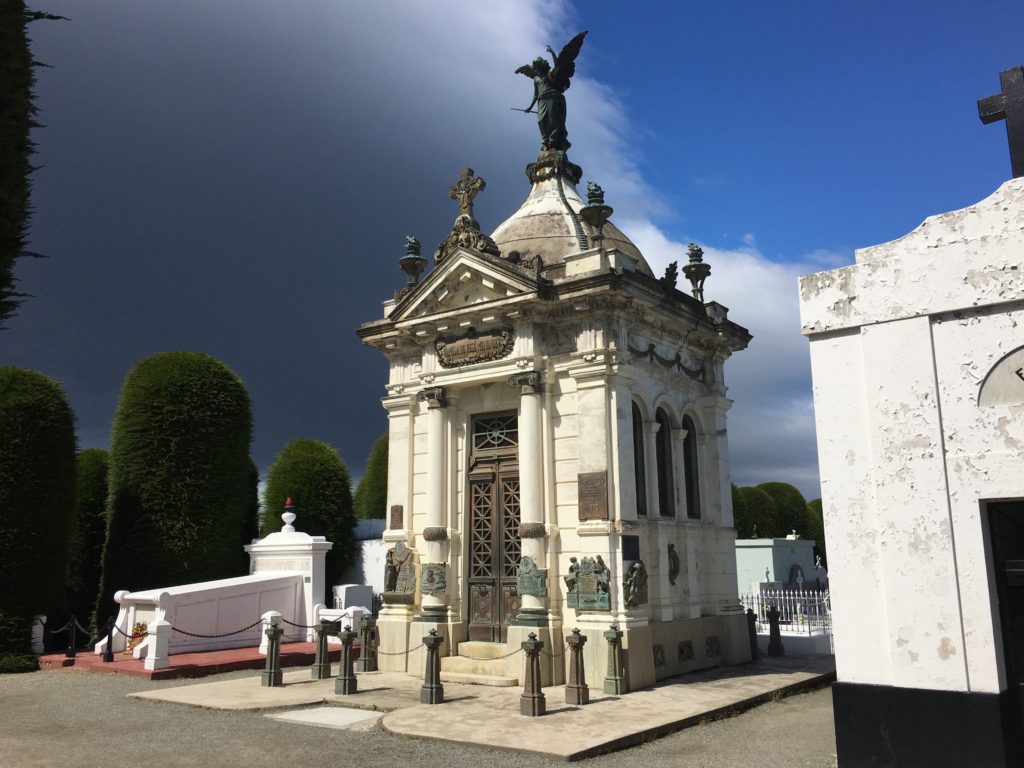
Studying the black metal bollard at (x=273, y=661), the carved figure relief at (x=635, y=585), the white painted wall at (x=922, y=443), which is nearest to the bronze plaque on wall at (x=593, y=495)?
the carved figure relief at (x=635, y=585)

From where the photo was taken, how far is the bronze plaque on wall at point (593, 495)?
476 inches

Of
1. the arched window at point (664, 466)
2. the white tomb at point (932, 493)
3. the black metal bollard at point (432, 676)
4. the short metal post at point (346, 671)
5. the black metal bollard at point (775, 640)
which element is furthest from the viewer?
the black metal bollard at point (775, 640)

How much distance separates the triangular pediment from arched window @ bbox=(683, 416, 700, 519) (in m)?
4.18

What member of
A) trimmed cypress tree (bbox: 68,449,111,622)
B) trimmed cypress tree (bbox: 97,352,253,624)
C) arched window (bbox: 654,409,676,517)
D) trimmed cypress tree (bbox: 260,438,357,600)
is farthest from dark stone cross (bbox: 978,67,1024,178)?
trimmed cypress tree (bbox: 68,449,111,622)

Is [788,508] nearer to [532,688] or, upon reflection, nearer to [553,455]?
[553,455]

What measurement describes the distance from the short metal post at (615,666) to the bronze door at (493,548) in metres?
2.15

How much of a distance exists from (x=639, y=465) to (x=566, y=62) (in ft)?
27.6

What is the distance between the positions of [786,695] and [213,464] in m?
14.4

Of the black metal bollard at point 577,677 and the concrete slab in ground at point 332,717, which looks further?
the black metal bollard at point 577,677

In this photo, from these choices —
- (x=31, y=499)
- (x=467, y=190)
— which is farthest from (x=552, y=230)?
(x=31, y=499)

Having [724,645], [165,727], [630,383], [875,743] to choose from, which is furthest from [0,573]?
[875,743]

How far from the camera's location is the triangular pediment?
13109mm

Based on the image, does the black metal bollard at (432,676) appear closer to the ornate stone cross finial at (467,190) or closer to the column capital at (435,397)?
the column capital at (435,397)

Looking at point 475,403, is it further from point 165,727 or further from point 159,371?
point 159,371
